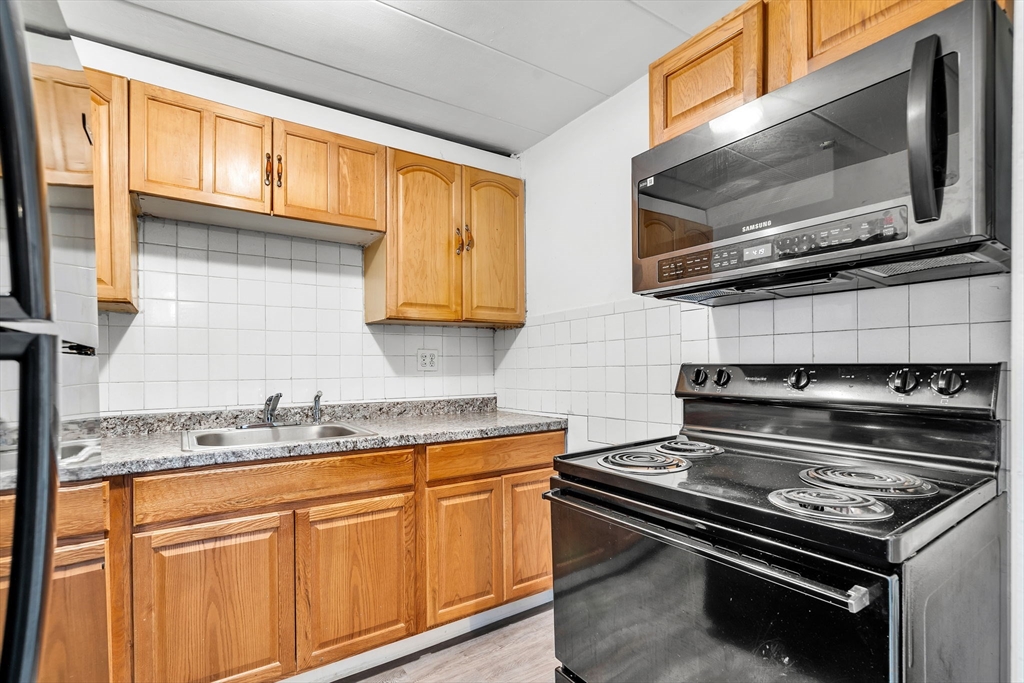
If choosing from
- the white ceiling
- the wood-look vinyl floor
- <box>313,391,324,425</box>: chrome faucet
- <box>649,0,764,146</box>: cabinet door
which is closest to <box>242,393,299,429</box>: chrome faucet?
<box>313,391,324,425</box>: chrome faucet

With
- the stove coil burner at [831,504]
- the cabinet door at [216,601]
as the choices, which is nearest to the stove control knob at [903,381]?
the stove coil burner at [831,504]

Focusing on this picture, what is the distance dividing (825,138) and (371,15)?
1.44 m

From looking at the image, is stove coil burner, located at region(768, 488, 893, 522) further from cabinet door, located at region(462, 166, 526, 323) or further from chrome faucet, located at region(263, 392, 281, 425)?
chrome faucet, located at region(263, 392, 281, 425)

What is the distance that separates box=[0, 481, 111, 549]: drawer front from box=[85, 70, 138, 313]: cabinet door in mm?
1214

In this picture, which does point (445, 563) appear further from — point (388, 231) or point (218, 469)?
point (388, 231)

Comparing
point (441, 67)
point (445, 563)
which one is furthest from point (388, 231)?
point (445, 563)

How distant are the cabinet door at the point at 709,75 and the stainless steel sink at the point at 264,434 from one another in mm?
1500

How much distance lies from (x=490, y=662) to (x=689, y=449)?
1141 mm

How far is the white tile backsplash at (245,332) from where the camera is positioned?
204cm

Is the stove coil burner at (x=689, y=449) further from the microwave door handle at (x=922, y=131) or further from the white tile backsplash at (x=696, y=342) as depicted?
the microwave door handle at (x=922, y=131)

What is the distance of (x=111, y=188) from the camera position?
5.68ft

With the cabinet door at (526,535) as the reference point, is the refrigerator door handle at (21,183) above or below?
above

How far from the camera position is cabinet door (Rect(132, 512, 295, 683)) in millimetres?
1522

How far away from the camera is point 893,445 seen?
127 centimetres
